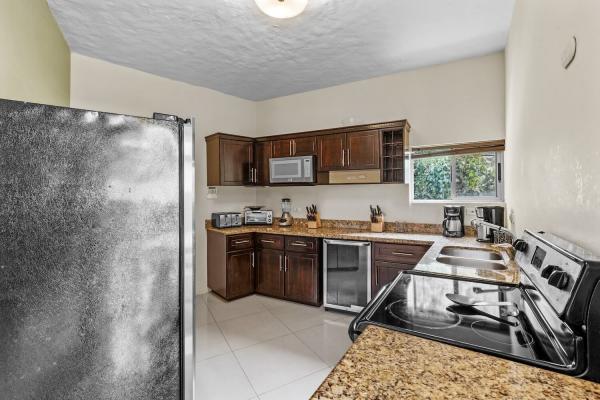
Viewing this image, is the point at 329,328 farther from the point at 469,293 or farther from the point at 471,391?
the point at 471,391

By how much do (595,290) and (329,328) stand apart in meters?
2.54

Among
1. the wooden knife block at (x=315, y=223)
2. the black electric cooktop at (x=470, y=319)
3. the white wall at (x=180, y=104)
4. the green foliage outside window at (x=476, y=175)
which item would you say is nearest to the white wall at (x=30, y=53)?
the white wall at (x=180, y=104)

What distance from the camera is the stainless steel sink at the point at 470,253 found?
2.35 m

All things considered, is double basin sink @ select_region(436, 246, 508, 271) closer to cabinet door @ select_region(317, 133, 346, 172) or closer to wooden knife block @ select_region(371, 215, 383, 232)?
wooden knife block @ select_region(371, 215, 383, 232)

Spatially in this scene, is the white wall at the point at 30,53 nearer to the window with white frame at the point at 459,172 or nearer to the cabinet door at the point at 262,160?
the cabinet door at the point at 262,160

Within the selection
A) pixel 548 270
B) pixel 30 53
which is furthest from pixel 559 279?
pixel 30 53

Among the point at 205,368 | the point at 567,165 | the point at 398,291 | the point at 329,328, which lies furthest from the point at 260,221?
the point at 567,165

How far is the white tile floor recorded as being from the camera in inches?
82.7

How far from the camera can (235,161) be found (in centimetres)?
409

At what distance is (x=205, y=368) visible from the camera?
2.32 m

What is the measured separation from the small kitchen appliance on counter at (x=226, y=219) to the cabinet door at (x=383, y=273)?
1.99 m

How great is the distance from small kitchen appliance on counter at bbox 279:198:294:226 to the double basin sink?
2301 millimetres

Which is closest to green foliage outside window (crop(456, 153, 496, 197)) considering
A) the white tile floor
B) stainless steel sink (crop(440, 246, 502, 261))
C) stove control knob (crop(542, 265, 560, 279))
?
stainless steel sink (crop(440, 246, 502, 261))

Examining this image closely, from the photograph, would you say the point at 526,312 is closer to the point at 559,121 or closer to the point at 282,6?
the point at 559,121
